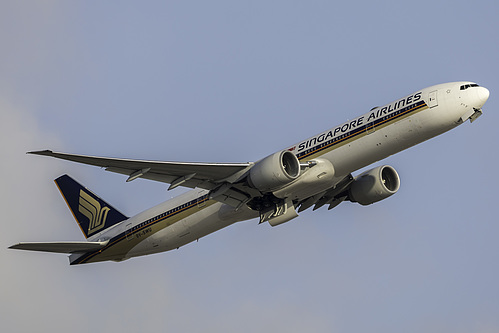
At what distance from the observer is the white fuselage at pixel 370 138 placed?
40625 millimetres

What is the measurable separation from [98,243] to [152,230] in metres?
3.86

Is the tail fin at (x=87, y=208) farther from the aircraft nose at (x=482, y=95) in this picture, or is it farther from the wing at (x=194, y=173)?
the aircraft nose at (x=482, y=95)

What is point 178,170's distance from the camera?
138 ft

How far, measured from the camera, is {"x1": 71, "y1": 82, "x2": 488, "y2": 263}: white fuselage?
40.6 metres

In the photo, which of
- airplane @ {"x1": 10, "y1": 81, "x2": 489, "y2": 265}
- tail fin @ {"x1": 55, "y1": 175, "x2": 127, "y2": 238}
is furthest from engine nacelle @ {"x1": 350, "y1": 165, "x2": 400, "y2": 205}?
tail fin @ {"x1": 55, "y1": 175, "x2": 127, "y2": 238}

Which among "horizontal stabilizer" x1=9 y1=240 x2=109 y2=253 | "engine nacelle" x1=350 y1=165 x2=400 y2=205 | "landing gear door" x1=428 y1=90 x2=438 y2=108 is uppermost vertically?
"landing gear door" x1=428 y1=90 x2=438 y2=108

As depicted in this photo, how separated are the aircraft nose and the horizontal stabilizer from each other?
23524 millimetres

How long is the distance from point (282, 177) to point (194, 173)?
16.2ft

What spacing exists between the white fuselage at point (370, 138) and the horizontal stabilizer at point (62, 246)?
527 centimetres

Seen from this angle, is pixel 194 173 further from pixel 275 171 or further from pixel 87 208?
pixel 87 208

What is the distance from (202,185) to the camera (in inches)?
1732

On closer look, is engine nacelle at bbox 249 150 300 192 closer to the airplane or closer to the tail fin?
the airplane

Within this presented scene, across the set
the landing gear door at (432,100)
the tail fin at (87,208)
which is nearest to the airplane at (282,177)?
the landing gear door at (432,100)

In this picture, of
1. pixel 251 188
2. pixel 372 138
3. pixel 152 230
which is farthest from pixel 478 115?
pixel 152 230
